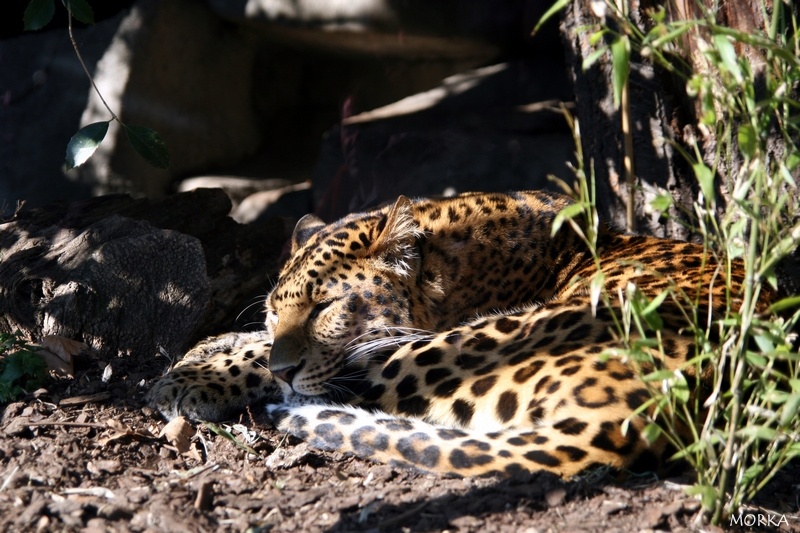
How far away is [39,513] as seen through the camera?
353 cm

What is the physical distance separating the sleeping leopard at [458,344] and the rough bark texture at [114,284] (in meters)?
0.34

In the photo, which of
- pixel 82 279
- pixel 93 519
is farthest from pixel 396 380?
pixel 82 279

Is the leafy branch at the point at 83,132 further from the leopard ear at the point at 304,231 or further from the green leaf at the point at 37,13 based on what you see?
the leopard ear at the point at 304,231

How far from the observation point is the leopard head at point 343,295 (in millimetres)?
4895

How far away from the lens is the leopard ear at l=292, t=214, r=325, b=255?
5.63 meters

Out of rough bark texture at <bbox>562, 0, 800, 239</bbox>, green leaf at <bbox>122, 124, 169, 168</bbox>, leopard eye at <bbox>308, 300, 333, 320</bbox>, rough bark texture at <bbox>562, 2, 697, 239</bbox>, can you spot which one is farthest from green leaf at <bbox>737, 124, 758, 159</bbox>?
green leaf at <bbox>122, 124, 169, 168</bbox>

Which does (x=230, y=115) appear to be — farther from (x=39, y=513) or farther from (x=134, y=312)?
(x=39, y=513)

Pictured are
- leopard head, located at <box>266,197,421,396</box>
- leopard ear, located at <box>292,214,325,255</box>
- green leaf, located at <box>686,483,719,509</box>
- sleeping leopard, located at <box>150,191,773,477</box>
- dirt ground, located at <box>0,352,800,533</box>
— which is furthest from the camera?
→ leopard ear, located at <box>292,214,325,255</box>

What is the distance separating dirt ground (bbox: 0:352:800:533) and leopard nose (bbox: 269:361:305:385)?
12.9 inches

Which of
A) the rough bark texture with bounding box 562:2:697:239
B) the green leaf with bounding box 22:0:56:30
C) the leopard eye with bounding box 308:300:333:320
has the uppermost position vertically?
the green leaf with bounding box 22:0:56:30

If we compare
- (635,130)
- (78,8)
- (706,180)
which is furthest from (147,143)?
(706,180)

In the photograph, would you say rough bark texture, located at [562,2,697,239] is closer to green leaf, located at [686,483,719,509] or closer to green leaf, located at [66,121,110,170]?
green leaf, located at [686,483,719,509]

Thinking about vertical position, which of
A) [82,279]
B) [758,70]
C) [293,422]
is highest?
[758,70]

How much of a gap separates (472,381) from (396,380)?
0.45 m
